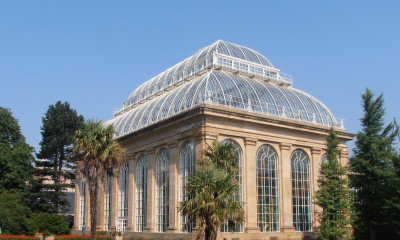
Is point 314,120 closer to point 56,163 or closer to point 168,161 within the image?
point 168,161

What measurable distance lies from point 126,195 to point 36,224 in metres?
13.0

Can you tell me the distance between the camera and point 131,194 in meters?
49.3

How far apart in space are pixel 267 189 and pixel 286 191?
2.22m

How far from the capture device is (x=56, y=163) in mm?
71125

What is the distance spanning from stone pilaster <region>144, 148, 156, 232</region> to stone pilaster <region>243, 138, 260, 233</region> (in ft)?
33.3

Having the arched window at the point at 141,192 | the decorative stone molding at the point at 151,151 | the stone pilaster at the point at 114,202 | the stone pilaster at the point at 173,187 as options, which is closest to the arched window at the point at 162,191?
the decorative stone molding at the point at 151,151

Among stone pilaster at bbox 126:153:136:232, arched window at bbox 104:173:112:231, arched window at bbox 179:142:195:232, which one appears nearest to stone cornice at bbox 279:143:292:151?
arched window at bbox 179:142:195:232

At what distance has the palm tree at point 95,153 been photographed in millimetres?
35594

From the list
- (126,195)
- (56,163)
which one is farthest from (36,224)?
(56,163)

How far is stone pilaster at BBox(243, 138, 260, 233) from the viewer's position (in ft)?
133

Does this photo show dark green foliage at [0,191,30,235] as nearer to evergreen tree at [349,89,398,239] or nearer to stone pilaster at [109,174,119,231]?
stone pilaster at [109,174,119,231]

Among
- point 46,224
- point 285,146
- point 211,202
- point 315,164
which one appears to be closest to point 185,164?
point 285,146

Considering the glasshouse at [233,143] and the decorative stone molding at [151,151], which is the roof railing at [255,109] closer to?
the glasshouse at [233,143]

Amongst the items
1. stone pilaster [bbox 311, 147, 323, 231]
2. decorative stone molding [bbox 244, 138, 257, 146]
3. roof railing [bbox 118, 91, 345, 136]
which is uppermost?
roof railing [bbox 118, 91, 345, 136]
